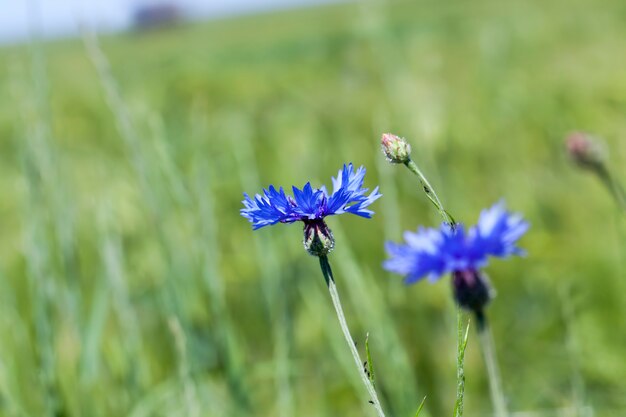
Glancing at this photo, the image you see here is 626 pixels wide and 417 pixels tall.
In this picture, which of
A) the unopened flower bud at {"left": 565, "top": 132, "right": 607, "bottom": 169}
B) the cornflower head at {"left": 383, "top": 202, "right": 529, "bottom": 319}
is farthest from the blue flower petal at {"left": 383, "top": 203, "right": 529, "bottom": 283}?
the unopened flower bud at {"left": 565, "top": 132, "right": 607, "bottom": 169}

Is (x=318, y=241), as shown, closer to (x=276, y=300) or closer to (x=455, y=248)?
(x=455, y=248)

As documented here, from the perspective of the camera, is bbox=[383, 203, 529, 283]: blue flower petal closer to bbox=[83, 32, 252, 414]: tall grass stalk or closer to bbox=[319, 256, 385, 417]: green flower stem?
bbox=[319, 256, 385, 417]: green flower stem

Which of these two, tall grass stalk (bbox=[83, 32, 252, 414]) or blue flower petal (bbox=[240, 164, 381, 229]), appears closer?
blue flower petal (bbox=[240, 164, 381, 229])

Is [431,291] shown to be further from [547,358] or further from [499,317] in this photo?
[547,358]

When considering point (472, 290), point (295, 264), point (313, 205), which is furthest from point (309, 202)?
point (295, 264)

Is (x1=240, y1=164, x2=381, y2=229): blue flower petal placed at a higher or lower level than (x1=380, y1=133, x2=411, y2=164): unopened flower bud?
lower

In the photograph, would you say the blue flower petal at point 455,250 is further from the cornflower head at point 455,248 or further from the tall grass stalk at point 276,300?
the tall grass stalk at point 276,300

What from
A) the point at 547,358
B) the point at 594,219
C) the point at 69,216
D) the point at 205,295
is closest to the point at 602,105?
the point at 594,219
